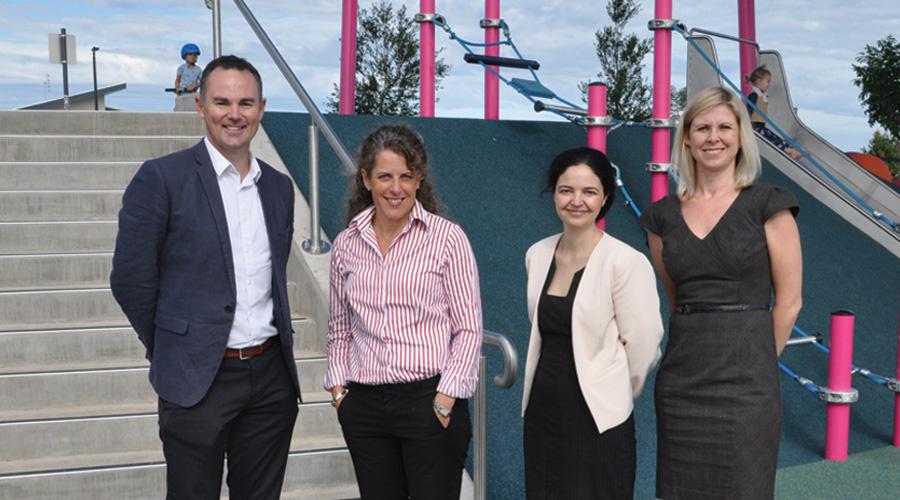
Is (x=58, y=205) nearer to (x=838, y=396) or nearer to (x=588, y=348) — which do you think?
(x=588, y=348)

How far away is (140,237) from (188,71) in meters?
8.68

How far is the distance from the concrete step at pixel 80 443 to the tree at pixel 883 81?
15824 mm

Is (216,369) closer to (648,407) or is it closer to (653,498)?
(653,498)

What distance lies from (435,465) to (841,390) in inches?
121

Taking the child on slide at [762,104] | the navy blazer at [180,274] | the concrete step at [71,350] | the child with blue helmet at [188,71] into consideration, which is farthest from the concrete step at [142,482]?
the child with blue helmet at [188,71]

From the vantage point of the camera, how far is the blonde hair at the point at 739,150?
7.96ft

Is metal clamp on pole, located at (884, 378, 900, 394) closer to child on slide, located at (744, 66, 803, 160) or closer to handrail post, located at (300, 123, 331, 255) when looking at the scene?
handrail post, located at (300, 123, 331, 255)

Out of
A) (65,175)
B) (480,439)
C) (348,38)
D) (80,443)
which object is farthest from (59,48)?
(480,439)

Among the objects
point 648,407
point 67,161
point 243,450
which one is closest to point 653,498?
point 648,407

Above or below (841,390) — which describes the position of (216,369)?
above

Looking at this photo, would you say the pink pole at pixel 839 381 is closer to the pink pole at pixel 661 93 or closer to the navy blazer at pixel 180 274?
the pink pole at pixel 661 93

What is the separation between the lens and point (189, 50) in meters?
10.4

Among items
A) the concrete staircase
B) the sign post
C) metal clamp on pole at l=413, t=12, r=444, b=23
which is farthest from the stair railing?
the sign post

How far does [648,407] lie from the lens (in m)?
4.60
